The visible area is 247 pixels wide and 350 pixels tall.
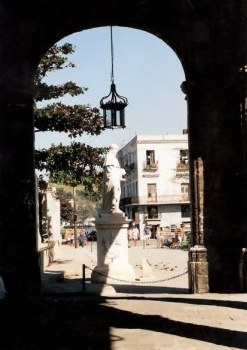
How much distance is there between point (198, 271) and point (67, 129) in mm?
6414

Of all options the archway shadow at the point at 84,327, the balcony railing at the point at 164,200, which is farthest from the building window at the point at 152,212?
the archway shadow at the point at 84,327

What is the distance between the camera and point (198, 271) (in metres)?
9.49

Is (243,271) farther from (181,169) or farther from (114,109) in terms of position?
(181,169)

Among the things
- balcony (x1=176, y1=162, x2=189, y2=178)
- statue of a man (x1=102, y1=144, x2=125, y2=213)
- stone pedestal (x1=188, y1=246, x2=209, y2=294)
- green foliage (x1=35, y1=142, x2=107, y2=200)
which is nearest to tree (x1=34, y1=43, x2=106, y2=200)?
green foliage (x1=35, y1=142, x2=107, y2=200)

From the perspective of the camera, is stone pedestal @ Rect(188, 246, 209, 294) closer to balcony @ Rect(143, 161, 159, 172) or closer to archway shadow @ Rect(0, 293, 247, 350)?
archway shadow @ Rect(0, 293, 247, 350)

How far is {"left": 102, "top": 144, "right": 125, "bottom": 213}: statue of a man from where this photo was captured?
12.4 meters

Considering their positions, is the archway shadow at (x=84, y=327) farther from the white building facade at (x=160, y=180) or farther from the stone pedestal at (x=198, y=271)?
the white building facade at (x=160, y=180)

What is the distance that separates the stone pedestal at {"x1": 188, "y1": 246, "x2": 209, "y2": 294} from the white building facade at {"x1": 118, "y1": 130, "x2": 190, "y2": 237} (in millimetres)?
43854

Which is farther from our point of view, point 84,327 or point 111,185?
point 111,185

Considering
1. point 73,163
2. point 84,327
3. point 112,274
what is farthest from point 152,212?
point 84,327

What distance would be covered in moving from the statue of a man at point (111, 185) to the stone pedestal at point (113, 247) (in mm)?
221

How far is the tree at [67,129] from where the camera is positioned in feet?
46.3

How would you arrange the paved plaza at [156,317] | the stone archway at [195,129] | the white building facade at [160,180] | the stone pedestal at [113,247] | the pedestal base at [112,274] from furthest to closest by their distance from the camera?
1. the white building facade at [160,180]
2. the stone pedestal at [113,247]
3. the pedestal base at [112,274]
4. the stone archway at [195,129]
5. the paved plaza at [156,317]

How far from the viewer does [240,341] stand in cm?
590
